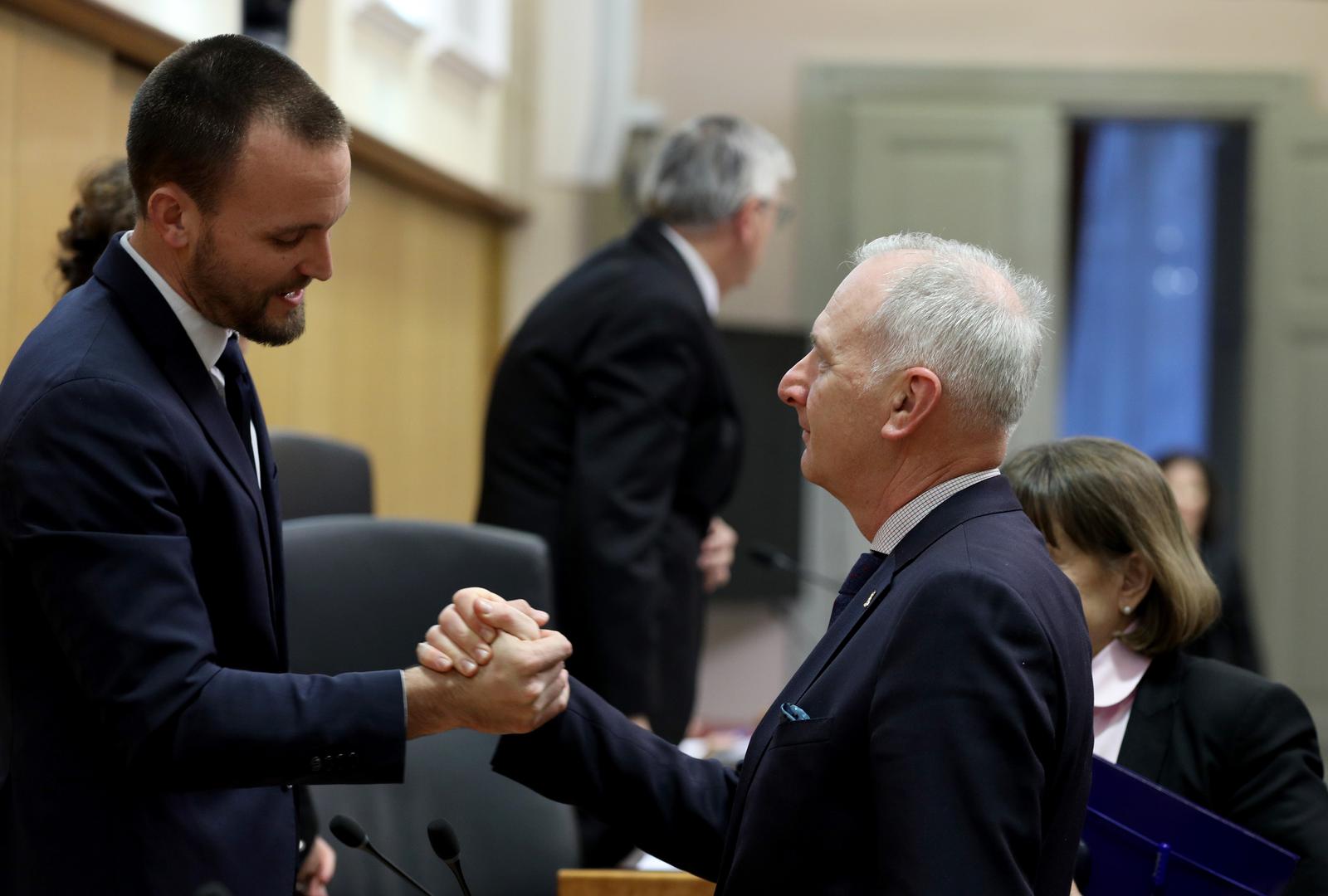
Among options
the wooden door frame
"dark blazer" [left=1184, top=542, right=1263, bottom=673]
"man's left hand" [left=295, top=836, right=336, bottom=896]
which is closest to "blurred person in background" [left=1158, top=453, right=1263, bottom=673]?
"dark blazer" [left=1184, top=542, right=1263, bottom=673]

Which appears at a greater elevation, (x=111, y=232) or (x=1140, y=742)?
(x=111, y=232)

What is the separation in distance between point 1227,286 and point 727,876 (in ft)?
21.2

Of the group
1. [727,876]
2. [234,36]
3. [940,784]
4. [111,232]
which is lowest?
[727,876]

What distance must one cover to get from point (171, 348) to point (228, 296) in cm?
8

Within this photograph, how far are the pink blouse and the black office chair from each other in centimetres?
81

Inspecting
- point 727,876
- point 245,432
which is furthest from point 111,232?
point 727,876

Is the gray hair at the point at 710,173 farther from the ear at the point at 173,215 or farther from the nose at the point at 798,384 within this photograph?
the ear at the point at 173,215

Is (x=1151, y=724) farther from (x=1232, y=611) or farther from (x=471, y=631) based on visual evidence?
(x=1232, y=611)

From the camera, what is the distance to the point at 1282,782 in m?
1.78

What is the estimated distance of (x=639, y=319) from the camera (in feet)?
9.45

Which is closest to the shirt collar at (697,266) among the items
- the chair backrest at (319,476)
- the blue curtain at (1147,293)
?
the chair backrest at (319,476)

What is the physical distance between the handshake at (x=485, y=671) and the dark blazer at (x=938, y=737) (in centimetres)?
24

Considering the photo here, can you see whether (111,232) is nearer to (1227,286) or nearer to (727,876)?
(727,876)

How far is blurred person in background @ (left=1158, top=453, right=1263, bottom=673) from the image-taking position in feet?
14.4
